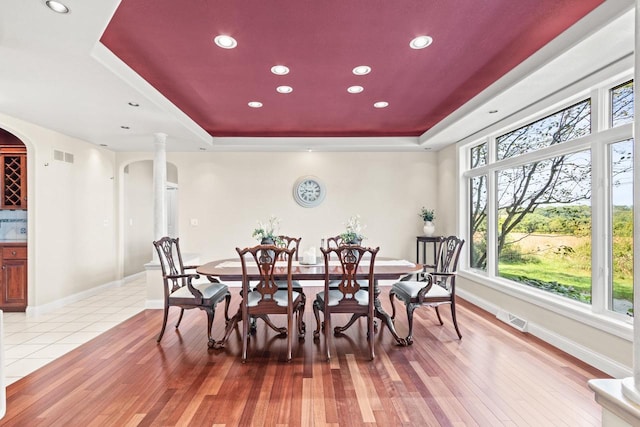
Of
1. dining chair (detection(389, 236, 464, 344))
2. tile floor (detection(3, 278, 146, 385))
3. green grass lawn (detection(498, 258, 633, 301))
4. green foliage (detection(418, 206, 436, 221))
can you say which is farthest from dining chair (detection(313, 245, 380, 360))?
green foliage (detection(418, 206, 436, 221))

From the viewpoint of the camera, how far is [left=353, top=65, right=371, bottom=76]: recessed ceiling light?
10.0ft

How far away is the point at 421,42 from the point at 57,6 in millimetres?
2485

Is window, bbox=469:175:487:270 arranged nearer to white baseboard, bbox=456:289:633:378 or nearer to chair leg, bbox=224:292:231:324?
white baseboard, bbox=456:289:633:378

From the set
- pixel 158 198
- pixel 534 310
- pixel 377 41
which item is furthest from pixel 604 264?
pixel 158 198

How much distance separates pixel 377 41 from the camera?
8.50 ft

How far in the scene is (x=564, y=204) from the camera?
10.8ft

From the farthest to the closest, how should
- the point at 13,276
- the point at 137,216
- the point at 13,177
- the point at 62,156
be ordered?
the point at 137,216 → the point at 62,156 → the point at 13,177 → the point at 13,276

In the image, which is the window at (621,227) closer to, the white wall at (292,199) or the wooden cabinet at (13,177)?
the white wall at (292,199)

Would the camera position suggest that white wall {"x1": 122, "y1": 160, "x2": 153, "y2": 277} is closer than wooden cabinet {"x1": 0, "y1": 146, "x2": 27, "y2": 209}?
No

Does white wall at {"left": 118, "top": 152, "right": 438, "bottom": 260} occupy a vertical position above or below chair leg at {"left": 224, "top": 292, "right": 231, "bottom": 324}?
above

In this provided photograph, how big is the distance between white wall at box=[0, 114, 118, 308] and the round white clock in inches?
132

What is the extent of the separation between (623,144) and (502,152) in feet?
5.54

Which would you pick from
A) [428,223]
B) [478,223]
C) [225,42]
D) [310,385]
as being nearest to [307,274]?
[310,385]

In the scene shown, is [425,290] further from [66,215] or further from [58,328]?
[66,215]
